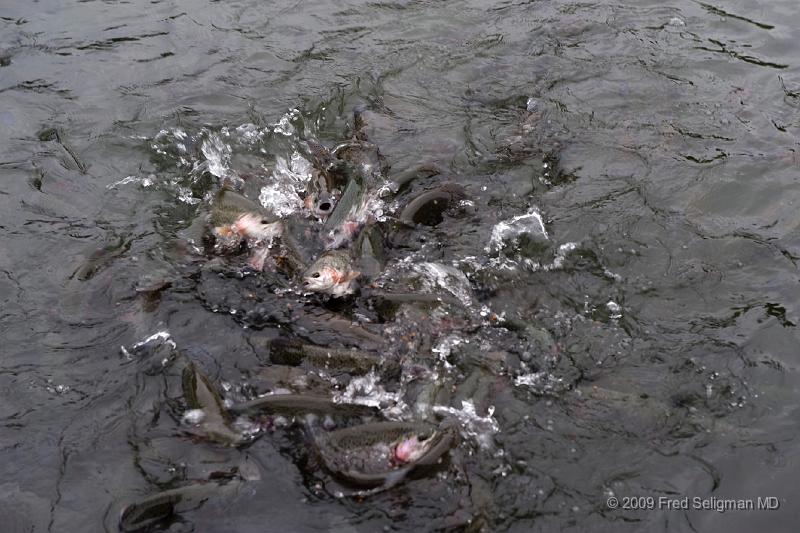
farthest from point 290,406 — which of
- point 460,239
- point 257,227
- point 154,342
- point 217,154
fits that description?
point 217,154

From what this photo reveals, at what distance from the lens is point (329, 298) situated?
202 inches

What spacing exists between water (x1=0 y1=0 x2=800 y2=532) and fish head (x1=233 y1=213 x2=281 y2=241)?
1.71 feet

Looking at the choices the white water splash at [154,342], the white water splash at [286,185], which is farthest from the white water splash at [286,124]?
the white water splash at [154,342]

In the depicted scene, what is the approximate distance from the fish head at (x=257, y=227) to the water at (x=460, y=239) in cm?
52

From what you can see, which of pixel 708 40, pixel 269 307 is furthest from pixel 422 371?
pixel 708 40

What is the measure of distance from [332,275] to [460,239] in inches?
56.7

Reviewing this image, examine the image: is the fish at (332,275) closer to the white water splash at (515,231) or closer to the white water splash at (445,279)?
the white water splash at (445,279)

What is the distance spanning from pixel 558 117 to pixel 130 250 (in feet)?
16.4

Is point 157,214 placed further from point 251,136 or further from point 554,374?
point 554,374

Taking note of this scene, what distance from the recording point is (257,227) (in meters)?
5.52

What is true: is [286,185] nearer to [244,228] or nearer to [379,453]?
[244,228]

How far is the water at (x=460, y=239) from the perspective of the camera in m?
4.01

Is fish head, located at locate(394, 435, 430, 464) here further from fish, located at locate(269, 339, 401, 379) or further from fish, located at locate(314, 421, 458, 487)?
fish, located at locate(269, 339, 401, 379)

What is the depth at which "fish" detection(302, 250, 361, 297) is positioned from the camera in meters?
4.96
